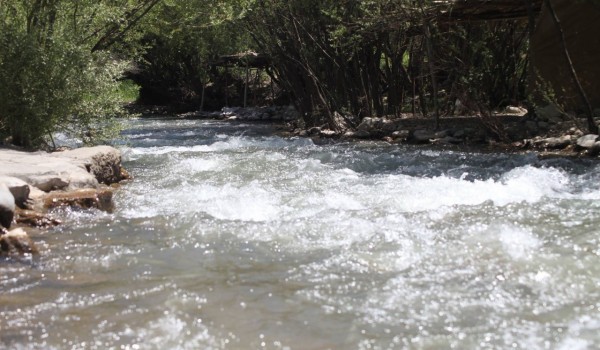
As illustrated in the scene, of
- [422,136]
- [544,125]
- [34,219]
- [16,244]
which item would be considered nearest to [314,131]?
[422,136]

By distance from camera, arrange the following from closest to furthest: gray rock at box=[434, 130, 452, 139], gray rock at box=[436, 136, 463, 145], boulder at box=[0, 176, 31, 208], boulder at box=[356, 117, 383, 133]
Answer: boulder at box=[0, 176, 31, 208] → gray rock at box=[436, 136, 463, 145] → gray rock at box=[434, 130, 452, 139] → boulder at box=[356, 117, 383, 133]

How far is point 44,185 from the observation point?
777cm

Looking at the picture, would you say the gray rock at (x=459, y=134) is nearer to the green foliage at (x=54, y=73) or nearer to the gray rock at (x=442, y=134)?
the gray rock at (x=442, y=134)

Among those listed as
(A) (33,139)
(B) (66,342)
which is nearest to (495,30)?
(A) (33,139)

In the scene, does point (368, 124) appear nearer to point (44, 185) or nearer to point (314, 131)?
point (314, 131)

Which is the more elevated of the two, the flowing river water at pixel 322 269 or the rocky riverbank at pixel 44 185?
the rocky riverbank at pixel 44 185

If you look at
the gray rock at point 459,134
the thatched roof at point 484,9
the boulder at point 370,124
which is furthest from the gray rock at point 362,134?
the thatched roof at point 484,9

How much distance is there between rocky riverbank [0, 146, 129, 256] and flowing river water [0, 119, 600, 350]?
234 mm

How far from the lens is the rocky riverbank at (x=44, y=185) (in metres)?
6.01

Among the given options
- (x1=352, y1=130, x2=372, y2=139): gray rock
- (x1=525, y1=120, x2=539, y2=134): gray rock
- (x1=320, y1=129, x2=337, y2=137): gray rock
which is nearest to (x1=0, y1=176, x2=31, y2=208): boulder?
(x1=525, y1=120, x2=539, y2=134): gray rock

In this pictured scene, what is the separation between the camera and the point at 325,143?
1595cm

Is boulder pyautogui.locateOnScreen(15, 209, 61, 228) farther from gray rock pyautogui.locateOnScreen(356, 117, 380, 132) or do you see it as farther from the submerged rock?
gray rock pyautogui.locateOnScreen(356, 117, 380, 132)

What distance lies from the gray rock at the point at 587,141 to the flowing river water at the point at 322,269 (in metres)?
2.01

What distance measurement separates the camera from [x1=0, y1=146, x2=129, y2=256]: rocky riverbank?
19.7 ft
